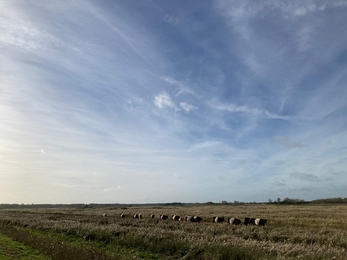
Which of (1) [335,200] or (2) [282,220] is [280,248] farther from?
(1) [335,200]

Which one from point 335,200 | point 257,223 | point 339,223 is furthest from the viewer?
point 335,200

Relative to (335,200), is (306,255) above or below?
below

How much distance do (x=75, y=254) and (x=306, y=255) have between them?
1113cm

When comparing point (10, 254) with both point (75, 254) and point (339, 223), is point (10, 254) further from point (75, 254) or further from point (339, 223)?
point (339, 223)

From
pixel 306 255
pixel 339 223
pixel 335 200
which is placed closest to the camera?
pixel 306 255

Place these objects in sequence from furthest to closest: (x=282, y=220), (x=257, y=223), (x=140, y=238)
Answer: (x=282, y=220), (x=257, y=223), (x=140, y=238)

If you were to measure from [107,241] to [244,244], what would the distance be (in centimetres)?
999

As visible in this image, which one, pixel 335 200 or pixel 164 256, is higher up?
pixel 335 200

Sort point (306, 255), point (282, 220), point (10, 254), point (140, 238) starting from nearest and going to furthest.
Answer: point (306, 255), point (10, 254), point (140, 238), point (282, 220)

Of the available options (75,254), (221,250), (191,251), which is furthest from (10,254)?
(221,250)

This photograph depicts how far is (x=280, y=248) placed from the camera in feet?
48.9

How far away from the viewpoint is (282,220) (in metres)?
33.4

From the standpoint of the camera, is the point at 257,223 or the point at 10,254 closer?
the point at 10,254

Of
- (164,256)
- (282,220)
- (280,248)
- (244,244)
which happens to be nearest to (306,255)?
(280,248)
